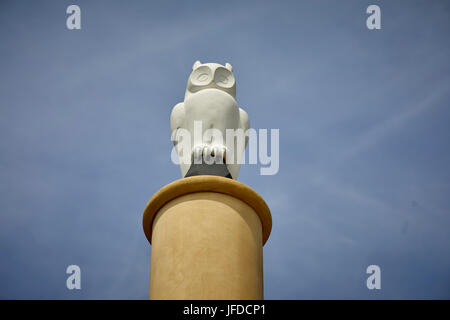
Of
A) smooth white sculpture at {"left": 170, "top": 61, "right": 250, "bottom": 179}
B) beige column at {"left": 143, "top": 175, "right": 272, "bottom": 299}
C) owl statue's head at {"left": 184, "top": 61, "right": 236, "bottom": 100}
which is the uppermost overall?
owl statue's head at {"left": 184, "top": 61, "right": 236, "bottom": 100}

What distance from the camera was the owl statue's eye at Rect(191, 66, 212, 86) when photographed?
10812 mm

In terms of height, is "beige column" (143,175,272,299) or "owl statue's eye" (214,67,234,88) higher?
"owl statue's eye" (214,67,234,88)

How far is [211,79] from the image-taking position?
10.8 meters

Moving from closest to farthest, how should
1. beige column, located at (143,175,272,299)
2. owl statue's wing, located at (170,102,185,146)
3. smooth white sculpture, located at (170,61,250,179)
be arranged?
beige column, located at (143,175,272,299) → smooth white sculpture, located at (170,61,250,179) → owl statue's wing, located at (170,102,185,146)

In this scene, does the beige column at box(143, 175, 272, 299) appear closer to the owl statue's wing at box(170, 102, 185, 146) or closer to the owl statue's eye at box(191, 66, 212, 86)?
the owl statue's wing at box(170, 102, 185, 146)

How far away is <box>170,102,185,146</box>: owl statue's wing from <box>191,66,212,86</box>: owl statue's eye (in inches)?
22.2

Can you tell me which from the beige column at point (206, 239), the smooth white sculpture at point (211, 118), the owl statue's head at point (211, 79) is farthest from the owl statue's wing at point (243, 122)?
the beige column at point (206, 239)

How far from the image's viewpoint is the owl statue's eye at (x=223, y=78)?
10.8m

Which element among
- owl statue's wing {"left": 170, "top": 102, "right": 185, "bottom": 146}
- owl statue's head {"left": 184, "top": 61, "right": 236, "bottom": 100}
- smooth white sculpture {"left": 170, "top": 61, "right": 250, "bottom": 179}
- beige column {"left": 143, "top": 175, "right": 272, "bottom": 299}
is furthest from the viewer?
owl statue's head {"left": 184, "top": 61, "right": 236, "bottom": 100}

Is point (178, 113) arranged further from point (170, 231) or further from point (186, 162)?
point (170, 231)

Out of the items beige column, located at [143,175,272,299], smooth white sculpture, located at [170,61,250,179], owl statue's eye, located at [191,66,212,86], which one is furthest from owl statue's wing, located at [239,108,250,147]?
beige column, located at [143,175,272,299]

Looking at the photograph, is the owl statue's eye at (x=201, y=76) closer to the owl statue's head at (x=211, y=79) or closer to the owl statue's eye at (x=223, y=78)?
the owl statue's head at (x=211, y=79)

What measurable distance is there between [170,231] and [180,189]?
663 mm
